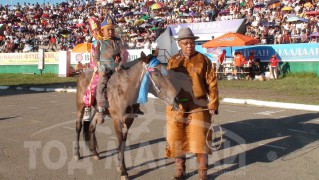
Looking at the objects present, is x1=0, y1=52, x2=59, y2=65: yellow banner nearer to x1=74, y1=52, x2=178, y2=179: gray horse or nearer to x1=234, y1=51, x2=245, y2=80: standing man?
x1=234, y1=51, x2=245, y2=80: standing man

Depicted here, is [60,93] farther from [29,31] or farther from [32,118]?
[29,31]

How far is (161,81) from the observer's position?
503 cm

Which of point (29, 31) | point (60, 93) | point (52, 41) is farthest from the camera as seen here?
point (29, 31)

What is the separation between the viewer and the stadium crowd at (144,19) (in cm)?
2383

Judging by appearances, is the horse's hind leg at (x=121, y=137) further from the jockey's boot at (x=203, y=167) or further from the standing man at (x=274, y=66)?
the standing man at (x=274, y=66)

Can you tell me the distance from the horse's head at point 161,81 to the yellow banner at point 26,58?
77.9ft

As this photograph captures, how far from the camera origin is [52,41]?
116 feet

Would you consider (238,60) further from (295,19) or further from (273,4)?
(273,4)

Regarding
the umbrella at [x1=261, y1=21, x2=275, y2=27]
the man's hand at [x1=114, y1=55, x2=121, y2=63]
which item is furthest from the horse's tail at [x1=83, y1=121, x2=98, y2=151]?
the umbrella at [x1=261, y1=21, x2=275, y2=27]

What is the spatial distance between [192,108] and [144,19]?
94.7ft

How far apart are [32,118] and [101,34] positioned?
523cm

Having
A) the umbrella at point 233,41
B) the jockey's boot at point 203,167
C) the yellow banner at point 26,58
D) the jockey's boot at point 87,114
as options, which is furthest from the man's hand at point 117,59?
the yellow banner at point 26,58

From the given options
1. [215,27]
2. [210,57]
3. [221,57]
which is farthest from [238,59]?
[215,27]

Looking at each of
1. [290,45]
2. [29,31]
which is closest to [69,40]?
[29,31]
